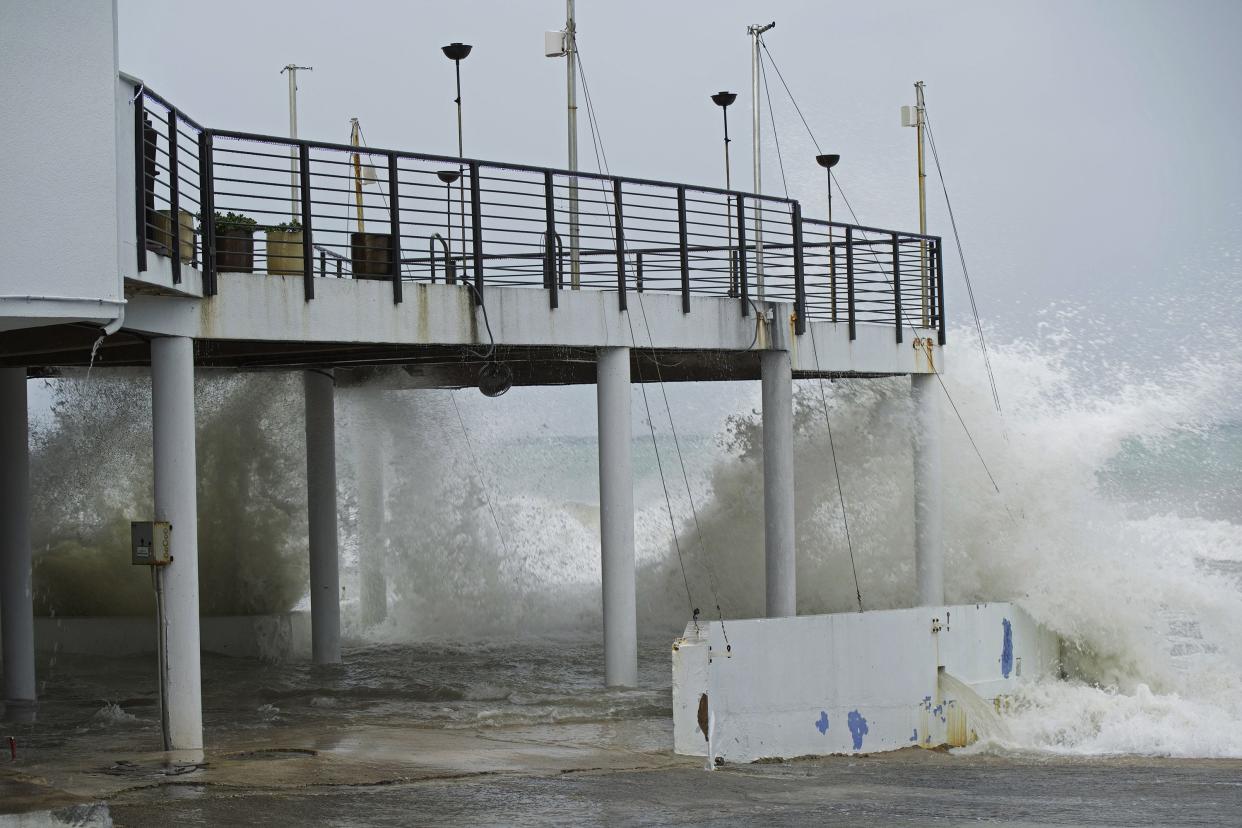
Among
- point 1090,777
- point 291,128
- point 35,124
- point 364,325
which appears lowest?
point 1090,777

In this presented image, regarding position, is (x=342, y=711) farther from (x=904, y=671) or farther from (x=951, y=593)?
(x=951, y=593)

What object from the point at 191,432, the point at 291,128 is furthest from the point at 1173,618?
the point at 291,128

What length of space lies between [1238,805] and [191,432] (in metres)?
7.82

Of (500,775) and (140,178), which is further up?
(140,178)

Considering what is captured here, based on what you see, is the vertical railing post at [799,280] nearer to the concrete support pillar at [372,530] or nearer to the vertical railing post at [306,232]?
the vertical railing post at [306,232]

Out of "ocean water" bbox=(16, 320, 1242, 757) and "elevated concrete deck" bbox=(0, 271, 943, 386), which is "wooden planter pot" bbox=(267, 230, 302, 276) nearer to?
"elevated concrete deck" bbox=(0, 271, 943, 386)

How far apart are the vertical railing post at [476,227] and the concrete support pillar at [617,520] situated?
1.82 metres

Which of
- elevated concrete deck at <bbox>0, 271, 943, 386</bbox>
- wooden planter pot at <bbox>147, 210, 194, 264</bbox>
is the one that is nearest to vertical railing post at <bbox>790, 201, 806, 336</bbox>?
elevated concrete deck at <bbox>0, 271, 943, 386</bbox>

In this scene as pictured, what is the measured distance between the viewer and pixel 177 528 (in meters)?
11.8

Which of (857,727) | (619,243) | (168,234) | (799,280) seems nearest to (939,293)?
(799,280)

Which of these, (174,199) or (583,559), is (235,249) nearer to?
(174,199)

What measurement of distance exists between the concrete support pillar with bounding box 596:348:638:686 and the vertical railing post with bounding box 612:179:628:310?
510mm

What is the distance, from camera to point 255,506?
2377 cm

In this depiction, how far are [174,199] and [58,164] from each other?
1610 millimetres
